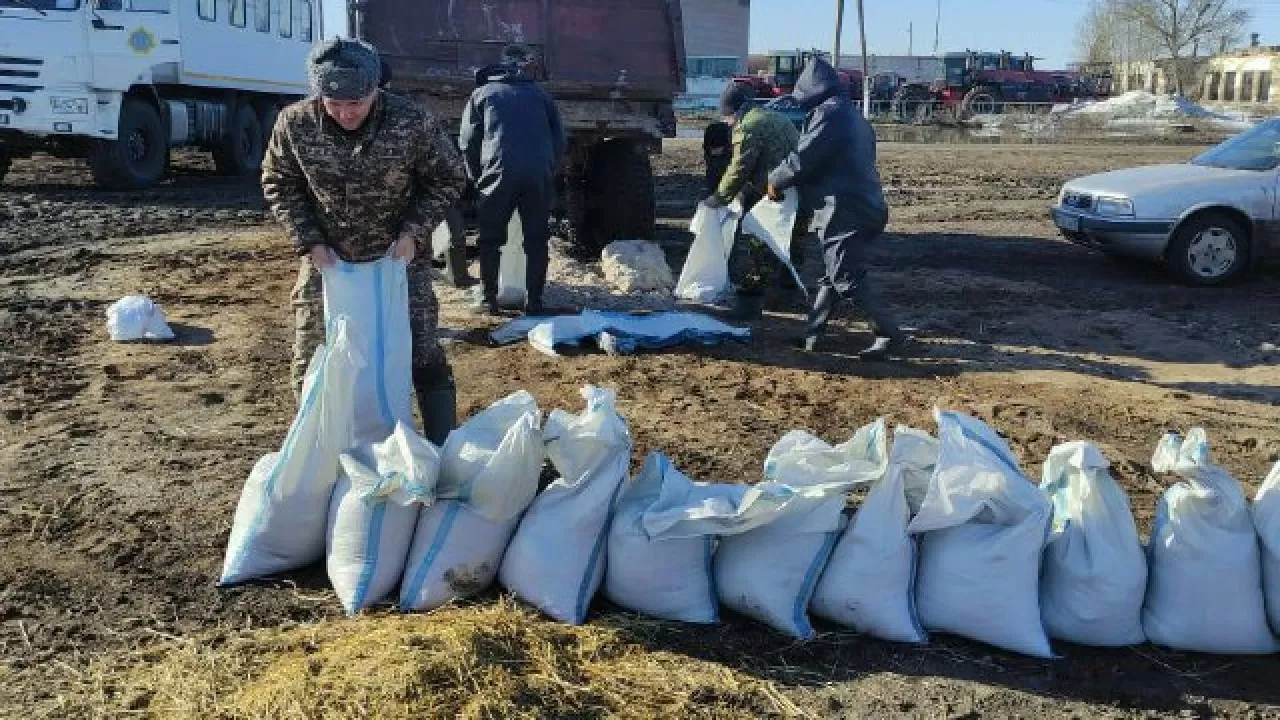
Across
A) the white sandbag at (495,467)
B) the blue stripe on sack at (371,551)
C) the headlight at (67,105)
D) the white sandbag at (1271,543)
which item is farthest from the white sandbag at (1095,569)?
the headlight at (67,105)

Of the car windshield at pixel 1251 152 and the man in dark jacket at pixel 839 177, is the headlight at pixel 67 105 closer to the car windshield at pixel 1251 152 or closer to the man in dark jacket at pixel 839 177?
the man in dark jacket at pixel 839 177

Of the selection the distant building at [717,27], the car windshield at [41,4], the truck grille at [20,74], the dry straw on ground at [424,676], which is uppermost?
the distant building at [717,27]

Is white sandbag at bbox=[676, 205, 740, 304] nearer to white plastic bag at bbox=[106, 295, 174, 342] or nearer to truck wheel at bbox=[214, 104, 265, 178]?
white plastic bag at bbox=[106, 295, 174, 342]

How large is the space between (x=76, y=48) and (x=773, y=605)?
1210 centimetres

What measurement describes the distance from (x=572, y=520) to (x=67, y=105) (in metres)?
11.6

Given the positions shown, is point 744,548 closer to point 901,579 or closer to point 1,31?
point 901,579

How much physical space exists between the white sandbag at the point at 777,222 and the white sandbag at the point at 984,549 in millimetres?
3984

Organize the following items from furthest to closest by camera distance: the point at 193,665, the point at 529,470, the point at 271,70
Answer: the point at 271,70
the point at 529,470
the point at 193,665

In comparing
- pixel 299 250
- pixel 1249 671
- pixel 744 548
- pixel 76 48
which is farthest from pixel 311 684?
pixel 76 48

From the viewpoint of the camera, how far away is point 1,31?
12.6 meters

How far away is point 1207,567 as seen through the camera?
3264mm

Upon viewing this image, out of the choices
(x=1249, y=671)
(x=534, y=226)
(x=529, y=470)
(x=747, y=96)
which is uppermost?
(x=747, y=96)

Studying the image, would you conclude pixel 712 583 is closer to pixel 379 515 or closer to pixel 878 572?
pixel 878 572

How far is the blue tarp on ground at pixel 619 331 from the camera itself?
21.6 ft
